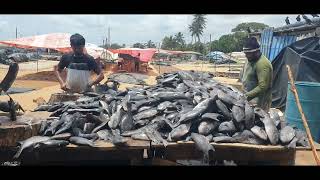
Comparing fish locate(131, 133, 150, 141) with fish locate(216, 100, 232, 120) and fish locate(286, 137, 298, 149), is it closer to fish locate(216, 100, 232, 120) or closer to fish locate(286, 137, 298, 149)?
fish locate(216, 100, 232, 120)

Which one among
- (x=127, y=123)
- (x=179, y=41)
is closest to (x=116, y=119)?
(x=127, y=123)

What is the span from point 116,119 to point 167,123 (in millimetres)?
791

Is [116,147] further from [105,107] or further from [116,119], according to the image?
[105,107]

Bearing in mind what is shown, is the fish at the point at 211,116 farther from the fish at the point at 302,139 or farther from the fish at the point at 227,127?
the fish at the point at 302,139

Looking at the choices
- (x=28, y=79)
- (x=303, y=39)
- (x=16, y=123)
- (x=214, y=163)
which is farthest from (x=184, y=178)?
(x=28, y=79)

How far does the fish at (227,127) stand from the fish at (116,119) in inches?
60.8

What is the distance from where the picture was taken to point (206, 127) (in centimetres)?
538

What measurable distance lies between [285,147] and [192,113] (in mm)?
1456

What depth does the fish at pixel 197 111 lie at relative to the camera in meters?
5.57

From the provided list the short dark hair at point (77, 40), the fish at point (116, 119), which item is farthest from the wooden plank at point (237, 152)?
the short dark hair at point (77, 40)
